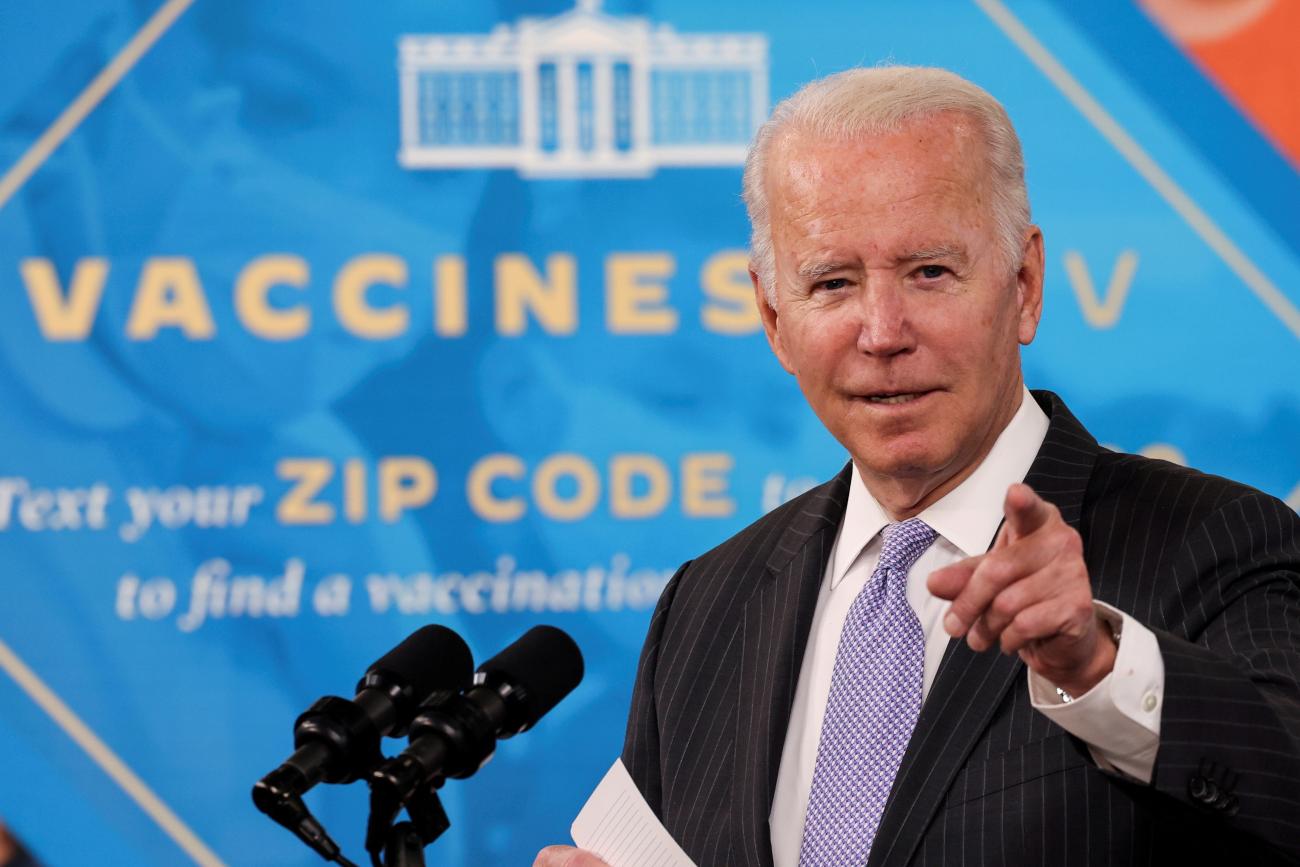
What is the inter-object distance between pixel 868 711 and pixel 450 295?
192 cm

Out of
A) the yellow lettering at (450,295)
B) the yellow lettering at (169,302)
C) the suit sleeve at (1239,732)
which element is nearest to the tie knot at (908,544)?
the suit sleeve at (1239,732)

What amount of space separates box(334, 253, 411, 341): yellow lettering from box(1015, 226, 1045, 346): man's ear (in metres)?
1.81

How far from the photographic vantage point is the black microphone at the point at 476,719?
1.40 m

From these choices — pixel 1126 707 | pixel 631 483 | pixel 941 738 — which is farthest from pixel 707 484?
pixel 1126 707

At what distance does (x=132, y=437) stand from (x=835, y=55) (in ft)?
6.09

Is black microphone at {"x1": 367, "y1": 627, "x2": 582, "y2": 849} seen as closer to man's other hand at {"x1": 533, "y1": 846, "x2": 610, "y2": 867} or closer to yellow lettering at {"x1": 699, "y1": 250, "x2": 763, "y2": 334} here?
man's other hand at {"x1": 533, "y1": 846, "x2": 610, "y2": 867}

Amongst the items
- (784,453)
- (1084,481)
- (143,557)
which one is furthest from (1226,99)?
(143,557)

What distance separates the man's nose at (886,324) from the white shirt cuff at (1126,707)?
54 centimetres

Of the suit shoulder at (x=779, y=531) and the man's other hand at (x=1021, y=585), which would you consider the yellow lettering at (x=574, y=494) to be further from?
the man's other hand at (x=1021, y=585)

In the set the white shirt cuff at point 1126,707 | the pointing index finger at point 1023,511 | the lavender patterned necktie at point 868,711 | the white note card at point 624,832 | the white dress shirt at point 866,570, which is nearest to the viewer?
the pointing index finger at point 1023,511

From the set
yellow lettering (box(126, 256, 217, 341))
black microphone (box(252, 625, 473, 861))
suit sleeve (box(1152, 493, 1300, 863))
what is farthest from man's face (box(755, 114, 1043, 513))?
yellow lettering (box(126, 256, 217, 341))

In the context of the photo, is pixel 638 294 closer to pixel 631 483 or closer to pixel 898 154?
pixel 631 483

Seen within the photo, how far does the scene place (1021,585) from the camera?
136 cm

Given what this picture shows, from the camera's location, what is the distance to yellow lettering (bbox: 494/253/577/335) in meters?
3.55
